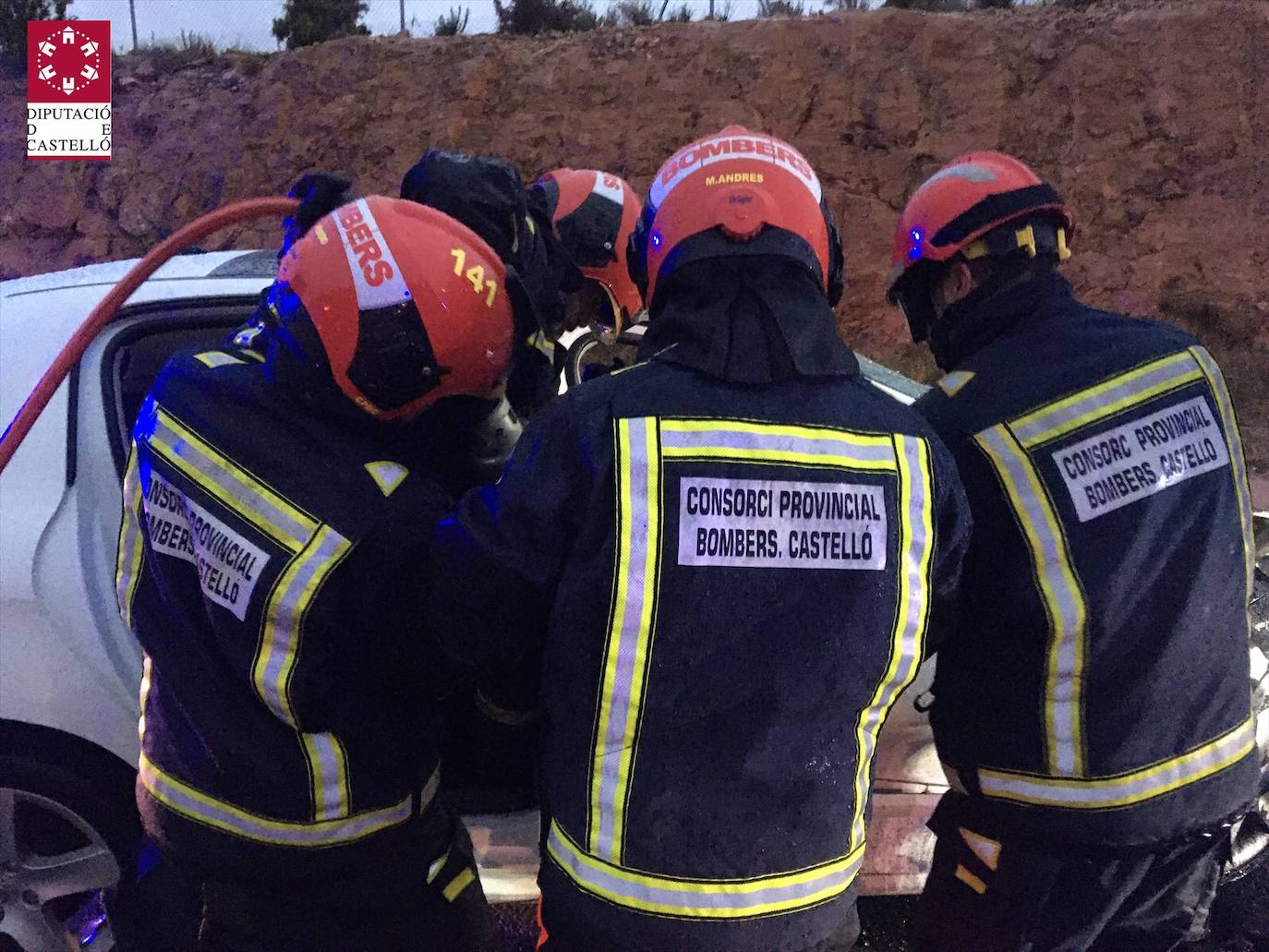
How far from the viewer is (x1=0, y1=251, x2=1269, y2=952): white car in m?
2.04

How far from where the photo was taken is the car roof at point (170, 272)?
2.33 metres

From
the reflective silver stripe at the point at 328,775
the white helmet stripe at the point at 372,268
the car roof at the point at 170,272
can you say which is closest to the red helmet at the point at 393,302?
the white helmet stripe at the point at 372,268

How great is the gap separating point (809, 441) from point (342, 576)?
2.45 feet

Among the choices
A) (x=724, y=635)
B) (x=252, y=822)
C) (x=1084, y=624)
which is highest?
(x=724, y=635)

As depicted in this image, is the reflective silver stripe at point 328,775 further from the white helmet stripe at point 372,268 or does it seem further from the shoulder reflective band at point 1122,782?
the shoulder reflective band at point 1122,782

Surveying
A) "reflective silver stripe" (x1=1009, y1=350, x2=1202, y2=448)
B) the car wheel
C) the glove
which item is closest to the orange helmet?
"reflective silver stripe" (x1=1009, y1=350, x2=1202, y2=448)

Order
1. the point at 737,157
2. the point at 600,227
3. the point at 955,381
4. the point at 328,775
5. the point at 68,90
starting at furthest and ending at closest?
the point at 68,90 → the point at 600,227 → the point at 955,381 → the point at 328,775 → the point at 737,157

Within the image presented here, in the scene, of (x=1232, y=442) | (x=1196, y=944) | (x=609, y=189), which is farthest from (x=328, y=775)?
(x=1196, y=944)

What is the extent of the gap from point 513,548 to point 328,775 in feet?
2.05

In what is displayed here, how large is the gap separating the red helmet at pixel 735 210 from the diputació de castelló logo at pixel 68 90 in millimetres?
11769

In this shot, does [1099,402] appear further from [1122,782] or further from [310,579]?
[310,579]

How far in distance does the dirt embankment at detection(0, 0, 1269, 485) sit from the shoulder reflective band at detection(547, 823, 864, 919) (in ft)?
24.3

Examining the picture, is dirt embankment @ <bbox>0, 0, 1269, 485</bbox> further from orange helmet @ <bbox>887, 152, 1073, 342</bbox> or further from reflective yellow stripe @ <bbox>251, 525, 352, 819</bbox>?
reflective yellow stripe @ <bbox>251, 525, 352, 819</bbox>

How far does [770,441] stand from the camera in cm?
124
